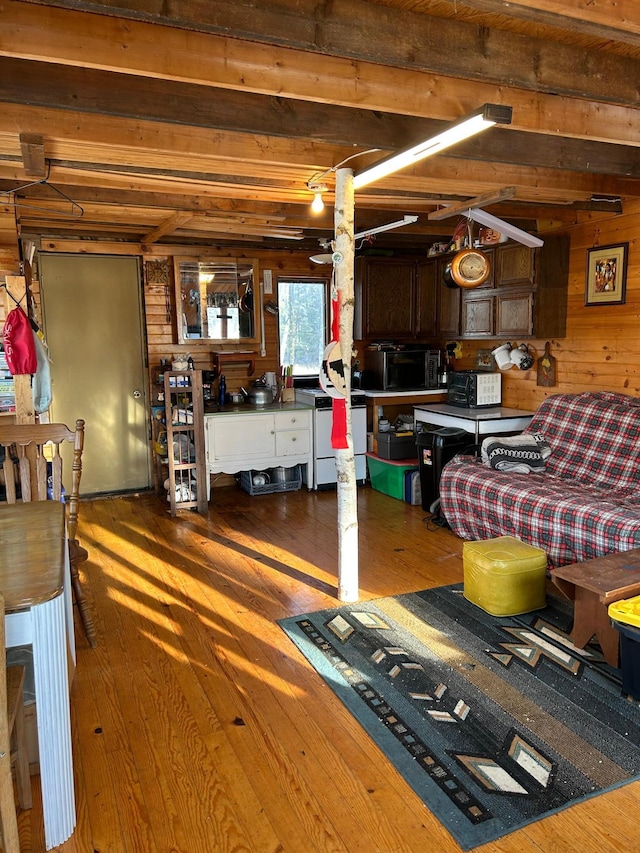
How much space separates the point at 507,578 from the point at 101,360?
161 inches

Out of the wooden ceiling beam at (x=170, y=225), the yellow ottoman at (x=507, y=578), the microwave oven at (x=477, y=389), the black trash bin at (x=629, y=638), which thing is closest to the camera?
the black trash bin at (x=629, y=638)

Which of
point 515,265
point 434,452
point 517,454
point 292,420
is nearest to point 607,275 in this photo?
point 515,265

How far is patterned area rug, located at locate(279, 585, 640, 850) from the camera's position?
2059mm

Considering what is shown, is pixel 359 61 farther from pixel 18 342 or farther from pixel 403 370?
pixel 403 370

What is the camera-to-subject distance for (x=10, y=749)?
176 cm

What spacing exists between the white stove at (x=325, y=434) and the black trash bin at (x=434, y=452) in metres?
0.73

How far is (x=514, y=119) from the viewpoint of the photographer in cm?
273

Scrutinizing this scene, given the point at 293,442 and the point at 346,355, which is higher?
the point at 346,355

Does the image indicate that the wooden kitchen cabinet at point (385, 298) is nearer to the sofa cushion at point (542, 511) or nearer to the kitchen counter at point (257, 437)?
the kitchen counter at point (257, 437)

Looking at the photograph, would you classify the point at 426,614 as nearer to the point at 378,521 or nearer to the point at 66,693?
the point at 378,521

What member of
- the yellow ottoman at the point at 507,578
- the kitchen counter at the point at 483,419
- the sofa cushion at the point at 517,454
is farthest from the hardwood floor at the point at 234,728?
the kitchen counter at the point at 483,419

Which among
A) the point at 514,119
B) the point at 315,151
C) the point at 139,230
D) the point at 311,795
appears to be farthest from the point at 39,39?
the point at 139,230

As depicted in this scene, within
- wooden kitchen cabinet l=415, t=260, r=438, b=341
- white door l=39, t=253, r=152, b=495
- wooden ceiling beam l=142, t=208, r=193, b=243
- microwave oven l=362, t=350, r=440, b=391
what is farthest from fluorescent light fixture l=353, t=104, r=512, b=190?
white door l=39, t=253, r=152, b=495

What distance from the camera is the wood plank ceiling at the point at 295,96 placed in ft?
6.33
